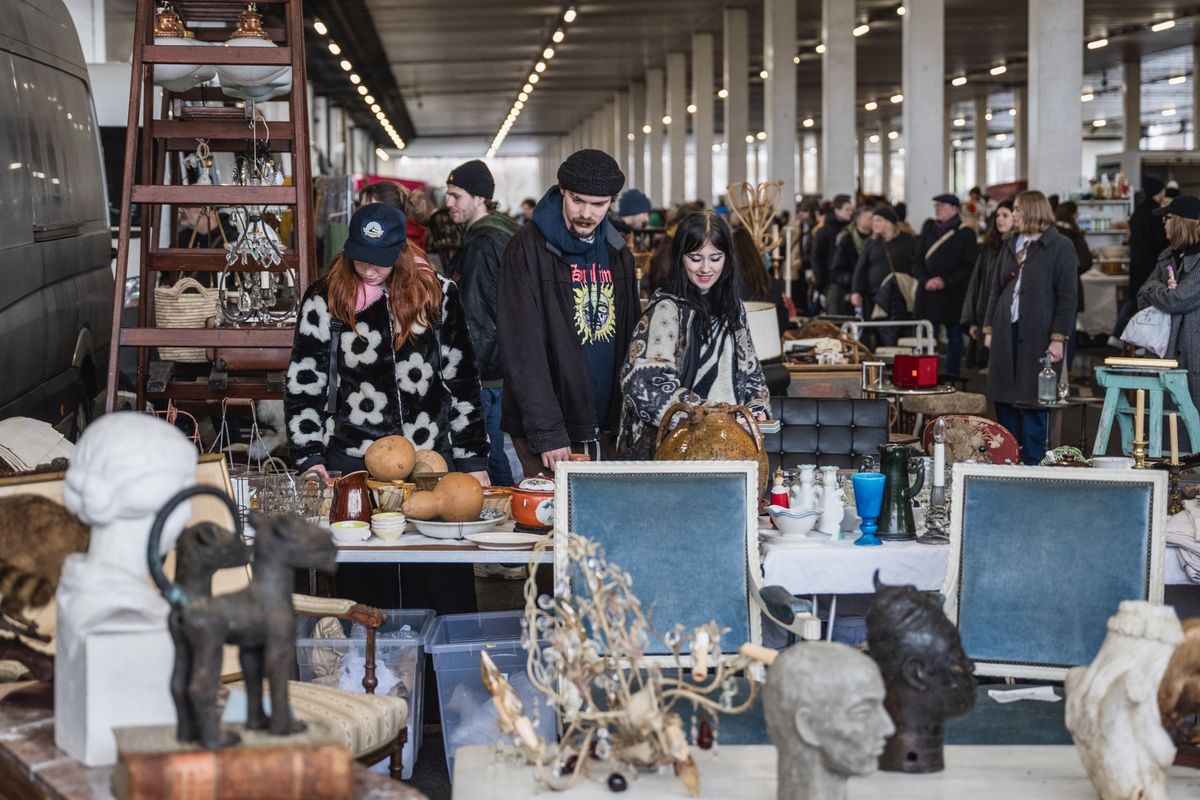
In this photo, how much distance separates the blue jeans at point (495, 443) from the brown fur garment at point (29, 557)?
3.42 metres

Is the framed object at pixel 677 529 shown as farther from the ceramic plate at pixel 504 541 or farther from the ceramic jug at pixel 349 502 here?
the ceramic jug at pixel 349 502

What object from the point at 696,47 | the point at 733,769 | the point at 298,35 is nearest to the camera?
the point at 733,769

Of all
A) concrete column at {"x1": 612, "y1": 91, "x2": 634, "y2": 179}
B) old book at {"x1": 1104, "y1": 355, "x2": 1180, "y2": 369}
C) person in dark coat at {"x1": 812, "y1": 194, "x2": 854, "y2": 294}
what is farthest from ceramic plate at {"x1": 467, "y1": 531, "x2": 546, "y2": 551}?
concrete column at {"x1": 612, "y1": 91, "x2": 634, "y2": 179}

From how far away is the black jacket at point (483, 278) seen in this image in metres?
5.79

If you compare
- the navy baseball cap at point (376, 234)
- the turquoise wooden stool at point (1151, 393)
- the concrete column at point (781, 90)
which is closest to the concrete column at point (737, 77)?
the concrete column at point (781, 90)

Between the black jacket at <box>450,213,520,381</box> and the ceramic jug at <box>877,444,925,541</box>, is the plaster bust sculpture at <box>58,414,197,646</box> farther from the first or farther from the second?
the black jacket at <box>450,213,520,381</box>

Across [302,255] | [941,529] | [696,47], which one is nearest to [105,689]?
[941,529]

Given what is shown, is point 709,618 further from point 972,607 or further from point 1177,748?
point 1177,748

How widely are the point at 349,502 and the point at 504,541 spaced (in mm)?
425

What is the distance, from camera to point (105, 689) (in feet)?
6.66

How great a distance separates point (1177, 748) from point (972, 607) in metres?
0.94

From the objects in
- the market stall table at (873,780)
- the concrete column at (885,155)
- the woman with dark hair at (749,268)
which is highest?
the concrete column at (885,155)

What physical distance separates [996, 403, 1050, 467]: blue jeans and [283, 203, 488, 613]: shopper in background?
14.4 feet

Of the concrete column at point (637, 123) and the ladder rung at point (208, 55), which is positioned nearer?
the ladder rung at point (208, 55)
